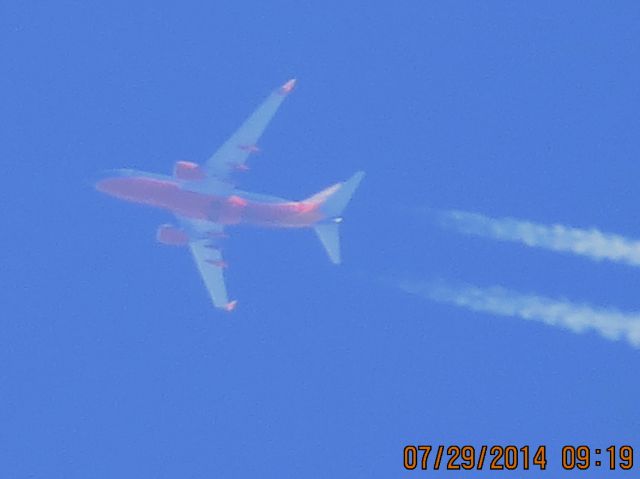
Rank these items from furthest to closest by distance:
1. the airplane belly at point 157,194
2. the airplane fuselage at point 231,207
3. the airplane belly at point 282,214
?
1. the airplane belly at point 282,214
2. the airplane fuselage at point 231,207
3. the airplane belly at point 157,194

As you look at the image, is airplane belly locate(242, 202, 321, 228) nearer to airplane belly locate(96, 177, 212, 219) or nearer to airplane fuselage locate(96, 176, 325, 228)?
airplane fuselage locate(96, 176, 325, 228)

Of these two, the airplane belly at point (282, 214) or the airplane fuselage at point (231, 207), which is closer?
the airplane fuselage at point (231, 207)

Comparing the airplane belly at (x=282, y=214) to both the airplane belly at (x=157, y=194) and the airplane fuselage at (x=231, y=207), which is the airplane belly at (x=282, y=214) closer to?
the airplane fuselage at (x=231, y=207)

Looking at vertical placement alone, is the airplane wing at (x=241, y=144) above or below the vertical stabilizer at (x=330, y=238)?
above

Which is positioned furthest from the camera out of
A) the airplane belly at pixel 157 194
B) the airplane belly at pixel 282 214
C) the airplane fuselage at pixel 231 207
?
the airplane belly at pixel 282 214

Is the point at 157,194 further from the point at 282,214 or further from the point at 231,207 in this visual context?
the point at 282,214

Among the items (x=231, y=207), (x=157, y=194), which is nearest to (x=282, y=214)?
(x=231, y=207)
